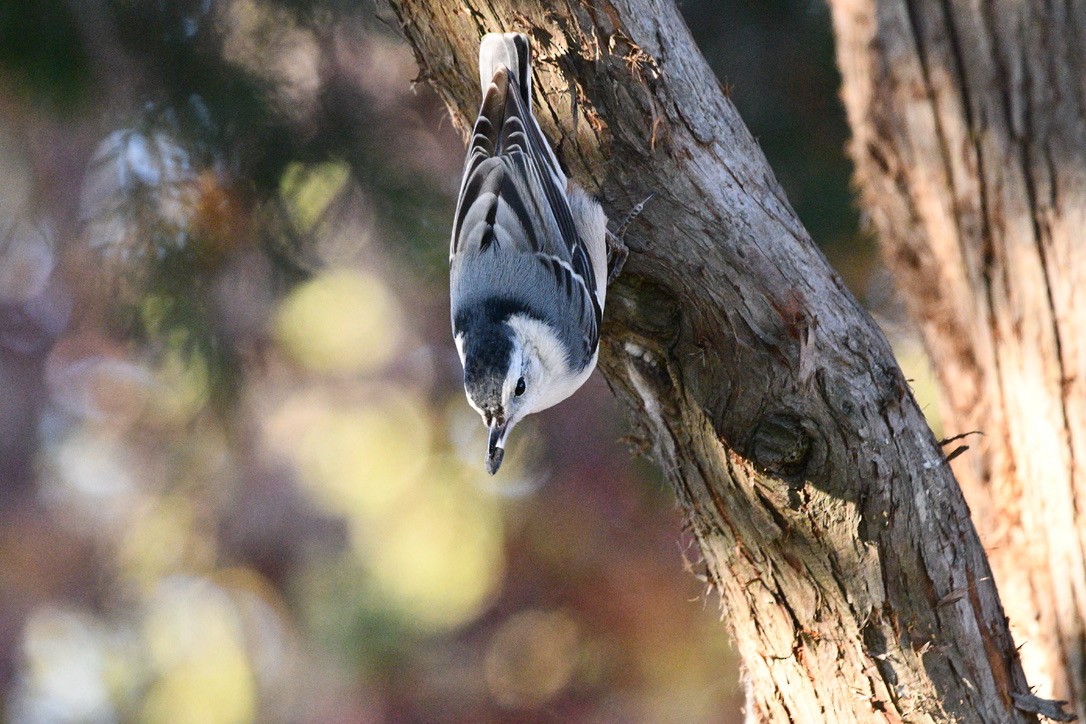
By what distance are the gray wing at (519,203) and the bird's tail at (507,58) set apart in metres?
0.03

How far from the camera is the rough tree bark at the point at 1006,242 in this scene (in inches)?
85.0

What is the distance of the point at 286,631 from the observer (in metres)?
4.22

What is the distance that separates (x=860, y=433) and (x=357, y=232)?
185 centimetres

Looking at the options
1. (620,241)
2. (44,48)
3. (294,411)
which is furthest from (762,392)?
(294,411)

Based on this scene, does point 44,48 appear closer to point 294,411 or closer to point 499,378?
point 499,378

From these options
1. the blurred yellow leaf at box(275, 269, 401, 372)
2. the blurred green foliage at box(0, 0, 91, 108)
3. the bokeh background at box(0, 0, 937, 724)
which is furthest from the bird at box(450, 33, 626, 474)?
the blurred yellow leaf at box(275, 269, 401, 372)

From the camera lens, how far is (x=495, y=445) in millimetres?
1708

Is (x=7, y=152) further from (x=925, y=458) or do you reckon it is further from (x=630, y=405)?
(x=925, y=458)

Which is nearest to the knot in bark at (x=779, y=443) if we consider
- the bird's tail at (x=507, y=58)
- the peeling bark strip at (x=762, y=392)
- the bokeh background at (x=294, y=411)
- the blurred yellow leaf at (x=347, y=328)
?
the peeling bark strip at (x=762, y=392)

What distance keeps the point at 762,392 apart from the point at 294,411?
335 cm

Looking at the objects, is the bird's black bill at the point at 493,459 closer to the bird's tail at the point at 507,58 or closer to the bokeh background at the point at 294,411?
the bird's tail at the point at 507,58

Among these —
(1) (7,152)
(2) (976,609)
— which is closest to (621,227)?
(2) (976,609)

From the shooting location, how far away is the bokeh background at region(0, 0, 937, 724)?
2713 millimetres

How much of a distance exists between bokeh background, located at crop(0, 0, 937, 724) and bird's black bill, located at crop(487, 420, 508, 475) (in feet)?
4.04
